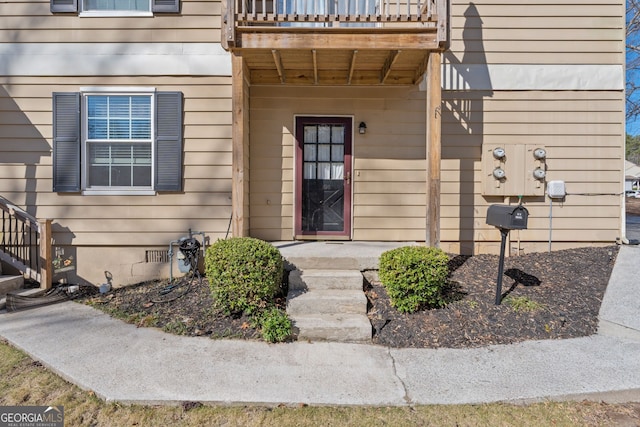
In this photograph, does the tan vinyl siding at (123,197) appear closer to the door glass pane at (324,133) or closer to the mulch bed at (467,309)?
the mulch bed at (467,309)

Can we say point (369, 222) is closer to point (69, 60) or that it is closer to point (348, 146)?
point (348, 146)

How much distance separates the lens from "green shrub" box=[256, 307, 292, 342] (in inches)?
127

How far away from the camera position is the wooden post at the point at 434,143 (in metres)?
4.30

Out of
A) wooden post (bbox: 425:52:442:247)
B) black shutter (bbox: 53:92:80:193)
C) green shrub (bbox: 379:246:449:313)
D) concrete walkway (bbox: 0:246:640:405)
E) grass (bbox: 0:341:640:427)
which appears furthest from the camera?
black shutter (bbox: 53:92:80:193)

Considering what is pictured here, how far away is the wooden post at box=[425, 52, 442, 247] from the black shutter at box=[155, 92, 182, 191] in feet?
10.9

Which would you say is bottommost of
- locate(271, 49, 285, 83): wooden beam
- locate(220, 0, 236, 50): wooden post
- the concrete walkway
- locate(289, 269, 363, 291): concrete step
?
the concrete walkway

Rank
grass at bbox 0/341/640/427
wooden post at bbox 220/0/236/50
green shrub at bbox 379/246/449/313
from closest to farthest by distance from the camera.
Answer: grass at bbox 0/341/640/427 < green shrub at bbox 379/246/449/313 < wooden post at bbox 220/0/236/50

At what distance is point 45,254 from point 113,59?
2770 millimetres

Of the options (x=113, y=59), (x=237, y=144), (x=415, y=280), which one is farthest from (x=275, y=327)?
(x=113, y=59)

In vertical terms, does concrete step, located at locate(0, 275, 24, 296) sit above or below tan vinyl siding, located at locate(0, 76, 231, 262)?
below

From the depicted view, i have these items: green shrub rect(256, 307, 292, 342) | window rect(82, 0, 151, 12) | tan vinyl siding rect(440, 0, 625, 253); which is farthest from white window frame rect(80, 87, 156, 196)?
tan vinyl siding rect(440, 0, 625, 253)

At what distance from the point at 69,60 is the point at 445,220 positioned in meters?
5.79

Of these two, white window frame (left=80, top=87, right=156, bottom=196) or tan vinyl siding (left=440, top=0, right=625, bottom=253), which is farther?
tan vinyl siding (left=440, top=0, right=625, bottom=253)

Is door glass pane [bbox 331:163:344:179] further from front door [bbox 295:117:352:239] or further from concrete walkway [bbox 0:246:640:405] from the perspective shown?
concrete walkway [bbox 0:246:640:405]
